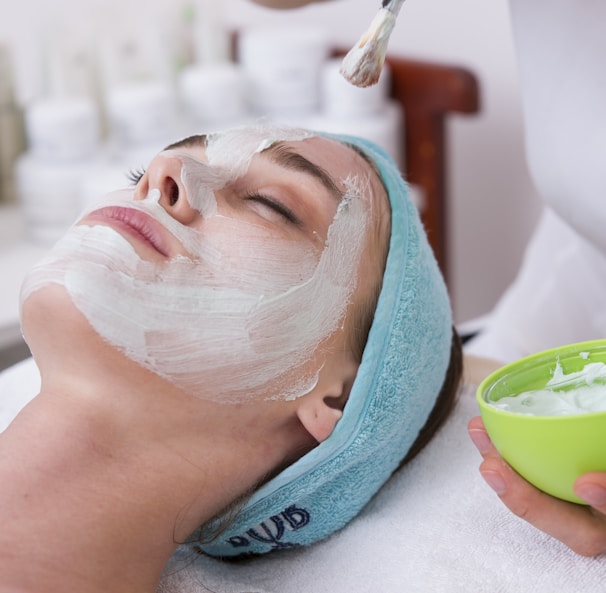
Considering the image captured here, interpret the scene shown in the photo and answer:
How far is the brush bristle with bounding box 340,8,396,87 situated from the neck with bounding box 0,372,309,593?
0.35m

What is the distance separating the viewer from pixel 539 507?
2.95ft

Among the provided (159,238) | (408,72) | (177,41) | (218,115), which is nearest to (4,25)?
(177,41)

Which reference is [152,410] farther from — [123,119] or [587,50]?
[123,119]

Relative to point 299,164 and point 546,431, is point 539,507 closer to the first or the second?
point 546,431

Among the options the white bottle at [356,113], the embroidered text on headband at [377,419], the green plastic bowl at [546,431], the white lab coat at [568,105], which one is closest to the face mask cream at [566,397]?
the green plastic bowl at [546,431]

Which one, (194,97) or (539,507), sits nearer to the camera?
(539,507)

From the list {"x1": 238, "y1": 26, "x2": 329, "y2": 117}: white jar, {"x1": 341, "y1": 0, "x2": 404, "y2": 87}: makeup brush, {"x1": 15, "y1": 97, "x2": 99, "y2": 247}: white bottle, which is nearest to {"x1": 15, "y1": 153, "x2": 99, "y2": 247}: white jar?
{"x1": 15, "y1": 97, "x2": 99, "y2": 247}: white bottle

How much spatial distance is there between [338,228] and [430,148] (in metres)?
1.15

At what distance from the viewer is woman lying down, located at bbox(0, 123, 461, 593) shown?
2.96 feet

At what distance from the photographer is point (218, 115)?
206 cm

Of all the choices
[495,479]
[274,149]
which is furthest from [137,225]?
[495,479]

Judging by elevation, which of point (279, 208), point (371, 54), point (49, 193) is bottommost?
point (49, 193)

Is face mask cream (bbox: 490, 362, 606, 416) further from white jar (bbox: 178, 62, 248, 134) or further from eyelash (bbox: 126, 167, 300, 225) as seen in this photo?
white jar (bbox: 178, 62, 248, 134)

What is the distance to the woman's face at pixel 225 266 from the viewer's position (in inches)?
35.9
